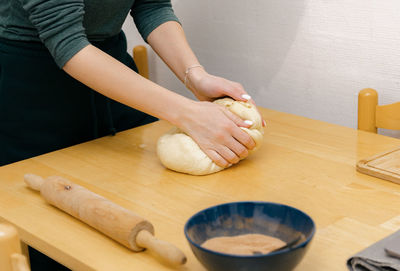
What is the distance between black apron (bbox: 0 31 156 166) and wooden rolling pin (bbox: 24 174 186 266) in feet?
1.41

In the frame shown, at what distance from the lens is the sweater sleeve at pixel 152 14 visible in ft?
5.11

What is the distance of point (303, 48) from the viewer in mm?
1704

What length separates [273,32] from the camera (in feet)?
5.83

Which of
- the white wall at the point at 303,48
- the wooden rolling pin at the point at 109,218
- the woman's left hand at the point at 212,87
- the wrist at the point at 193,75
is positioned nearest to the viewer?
the wooden rolling pin at the point at 109,218

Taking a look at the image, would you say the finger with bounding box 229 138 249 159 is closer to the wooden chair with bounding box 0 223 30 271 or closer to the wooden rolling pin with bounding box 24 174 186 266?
the wooden rolling pin with bounding box 24 174 186 266

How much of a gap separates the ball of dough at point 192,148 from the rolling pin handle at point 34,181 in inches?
10.4

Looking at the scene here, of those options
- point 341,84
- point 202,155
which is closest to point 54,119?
point 202,155

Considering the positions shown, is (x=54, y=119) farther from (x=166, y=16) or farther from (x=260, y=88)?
(x=260, y=88)

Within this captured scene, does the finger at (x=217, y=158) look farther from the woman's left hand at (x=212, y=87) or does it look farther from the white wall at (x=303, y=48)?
the white wall at (x=303, y=48)

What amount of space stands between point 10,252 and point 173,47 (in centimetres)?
89

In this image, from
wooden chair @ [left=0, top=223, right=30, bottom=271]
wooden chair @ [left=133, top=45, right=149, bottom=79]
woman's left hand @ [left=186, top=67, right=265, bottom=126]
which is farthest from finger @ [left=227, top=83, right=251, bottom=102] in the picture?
wooden chair @ [left=133, top=45, right=149, bottom=79]

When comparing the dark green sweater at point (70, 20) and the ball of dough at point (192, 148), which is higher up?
the dark green sweater at point (70, 20)

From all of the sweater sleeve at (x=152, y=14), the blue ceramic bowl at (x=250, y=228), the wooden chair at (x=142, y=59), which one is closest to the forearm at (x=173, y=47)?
the sweater sleeve at (x=152, y=14)

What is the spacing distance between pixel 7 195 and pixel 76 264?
0.33 meters
